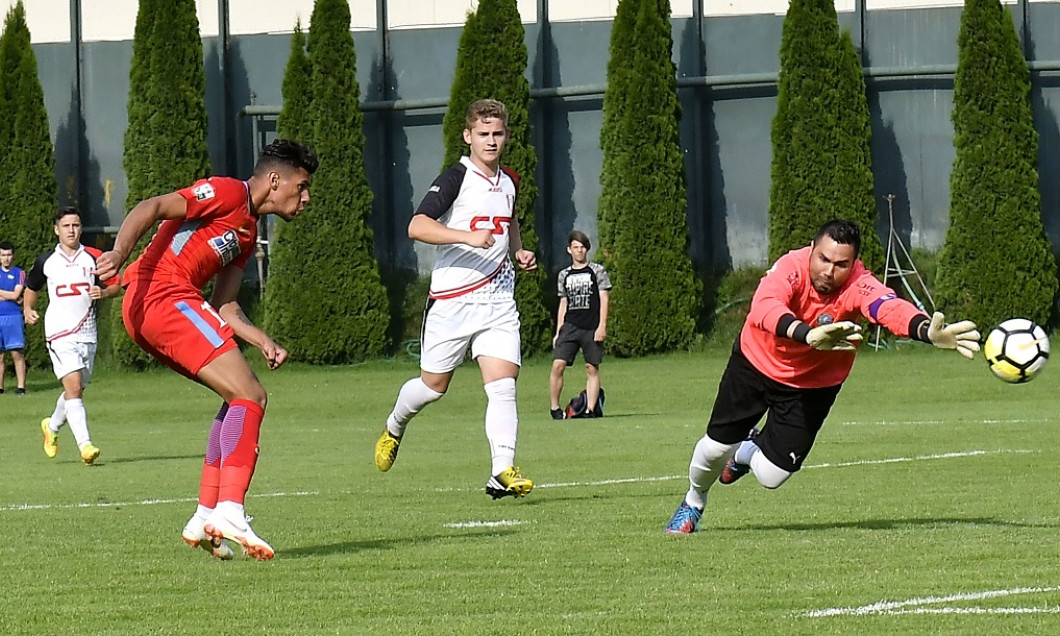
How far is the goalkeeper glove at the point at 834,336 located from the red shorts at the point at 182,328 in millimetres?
2660

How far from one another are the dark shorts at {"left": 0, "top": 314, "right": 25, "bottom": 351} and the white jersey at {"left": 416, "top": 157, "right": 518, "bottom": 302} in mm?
17226

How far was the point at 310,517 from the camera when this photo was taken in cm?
992

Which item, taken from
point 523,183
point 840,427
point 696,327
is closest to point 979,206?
point 696,327

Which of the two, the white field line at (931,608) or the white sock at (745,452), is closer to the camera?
the white field line at (931,608)

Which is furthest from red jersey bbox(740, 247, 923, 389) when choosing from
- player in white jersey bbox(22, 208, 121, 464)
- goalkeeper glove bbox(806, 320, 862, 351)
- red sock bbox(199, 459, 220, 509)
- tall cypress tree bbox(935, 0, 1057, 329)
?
tall cypress tree bbox(935, 0, 1057, 329)

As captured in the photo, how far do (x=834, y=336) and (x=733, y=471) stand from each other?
6.73 ft

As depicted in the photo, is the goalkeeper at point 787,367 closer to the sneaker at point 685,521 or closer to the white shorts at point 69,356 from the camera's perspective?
the sneaker at point 685,521

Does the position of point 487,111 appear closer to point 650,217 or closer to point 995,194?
point 650,217

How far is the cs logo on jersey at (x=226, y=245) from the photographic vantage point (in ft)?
26.8

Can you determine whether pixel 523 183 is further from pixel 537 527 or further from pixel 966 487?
pixel 537 527

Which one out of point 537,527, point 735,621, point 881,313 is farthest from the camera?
point 537,527

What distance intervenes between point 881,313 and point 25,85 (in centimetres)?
2517

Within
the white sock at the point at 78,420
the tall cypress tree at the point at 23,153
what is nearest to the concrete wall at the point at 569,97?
the tall cypress tree at the point at 23,153

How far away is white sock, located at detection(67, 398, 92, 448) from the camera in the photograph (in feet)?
49.3
